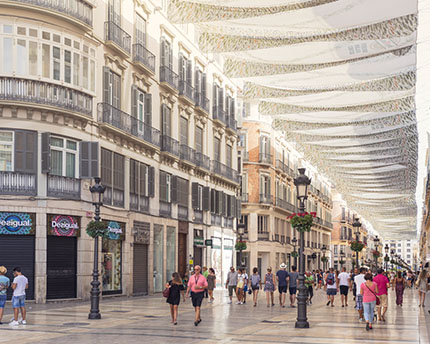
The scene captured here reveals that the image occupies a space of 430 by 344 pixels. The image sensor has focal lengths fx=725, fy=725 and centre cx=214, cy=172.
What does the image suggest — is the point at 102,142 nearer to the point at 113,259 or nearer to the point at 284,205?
the point at 113,259

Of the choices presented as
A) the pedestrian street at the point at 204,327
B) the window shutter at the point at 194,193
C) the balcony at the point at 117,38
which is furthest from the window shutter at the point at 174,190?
the pedestrian street at the point at 204,327

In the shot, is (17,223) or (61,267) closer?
(17,223)

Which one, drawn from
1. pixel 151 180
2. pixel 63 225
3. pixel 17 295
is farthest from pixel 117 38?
pixel 17 295

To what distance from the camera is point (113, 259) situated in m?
35.1

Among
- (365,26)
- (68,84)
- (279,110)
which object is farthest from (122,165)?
(279,110)

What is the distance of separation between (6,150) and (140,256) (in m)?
12.1

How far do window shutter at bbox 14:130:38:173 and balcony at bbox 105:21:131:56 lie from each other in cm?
670

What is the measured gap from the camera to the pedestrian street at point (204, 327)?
55.1ft

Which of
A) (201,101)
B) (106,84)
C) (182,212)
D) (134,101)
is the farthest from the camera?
(201,101)

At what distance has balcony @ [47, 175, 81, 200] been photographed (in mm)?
29484

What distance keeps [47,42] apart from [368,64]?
22.1 m

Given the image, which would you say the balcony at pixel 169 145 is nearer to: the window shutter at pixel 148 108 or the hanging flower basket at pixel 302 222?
the window shutter at pixel 148 108

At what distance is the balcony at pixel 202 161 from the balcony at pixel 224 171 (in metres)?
1.41

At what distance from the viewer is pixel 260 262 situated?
2785 inches
